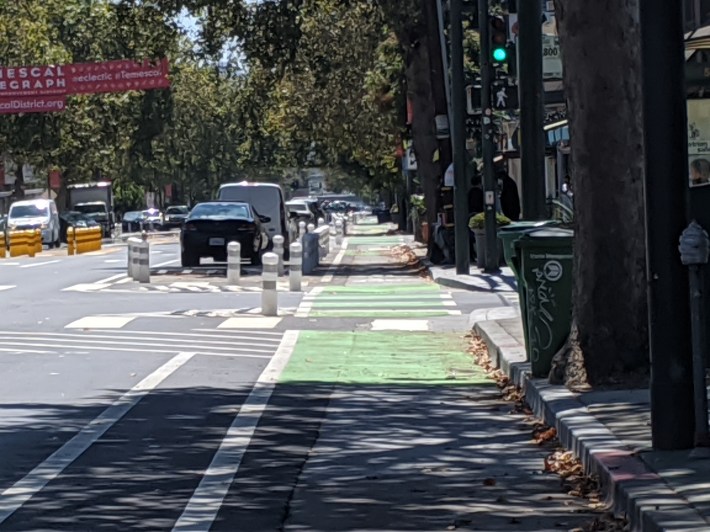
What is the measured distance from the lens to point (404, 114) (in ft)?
144

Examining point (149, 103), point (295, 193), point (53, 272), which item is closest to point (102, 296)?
point (53, 272)

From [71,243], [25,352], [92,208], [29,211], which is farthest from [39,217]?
[25,352]

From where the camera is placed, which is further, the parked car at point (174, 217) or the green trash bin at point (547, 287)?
the parked car at point (174, 217)

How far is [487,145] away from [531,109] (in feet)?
21.3

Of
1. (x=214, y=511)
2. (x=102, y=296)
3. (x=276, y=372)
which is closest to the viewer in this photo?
(x=214, y=511)

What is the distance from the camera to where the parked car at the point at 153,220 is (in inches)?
3605

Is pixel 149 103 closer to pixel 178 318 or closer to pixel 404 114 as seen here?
pixel 404 114

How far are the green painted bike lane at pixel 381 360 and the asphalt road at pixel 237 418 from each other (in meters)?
0.03

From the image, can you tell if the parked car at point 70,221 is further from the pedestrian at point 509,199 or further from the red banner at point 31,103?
the pedestrian at point 509,199

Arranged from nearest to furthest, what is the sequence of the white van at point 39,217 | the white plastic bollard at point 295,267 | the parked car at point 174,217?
the white plastic bollard at point 295,267
the white van at point 39,217
the parked car at point 174,217

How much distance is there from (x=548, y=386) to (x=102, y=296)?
49.9 ft

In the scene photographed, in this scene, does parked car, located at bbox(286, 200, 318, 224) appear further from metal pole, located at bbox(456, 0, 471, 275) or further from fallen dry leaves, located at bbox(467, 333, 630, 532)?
fallen dry leaves, located at bbox(467, 333, 630, 532)

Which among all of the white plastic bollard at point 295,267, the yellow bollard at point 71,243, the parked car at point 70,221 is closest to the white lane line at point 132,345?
the white plastic bollard at point 295,267

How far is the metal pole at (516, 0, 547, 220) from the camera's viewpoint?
21594 millimetres
